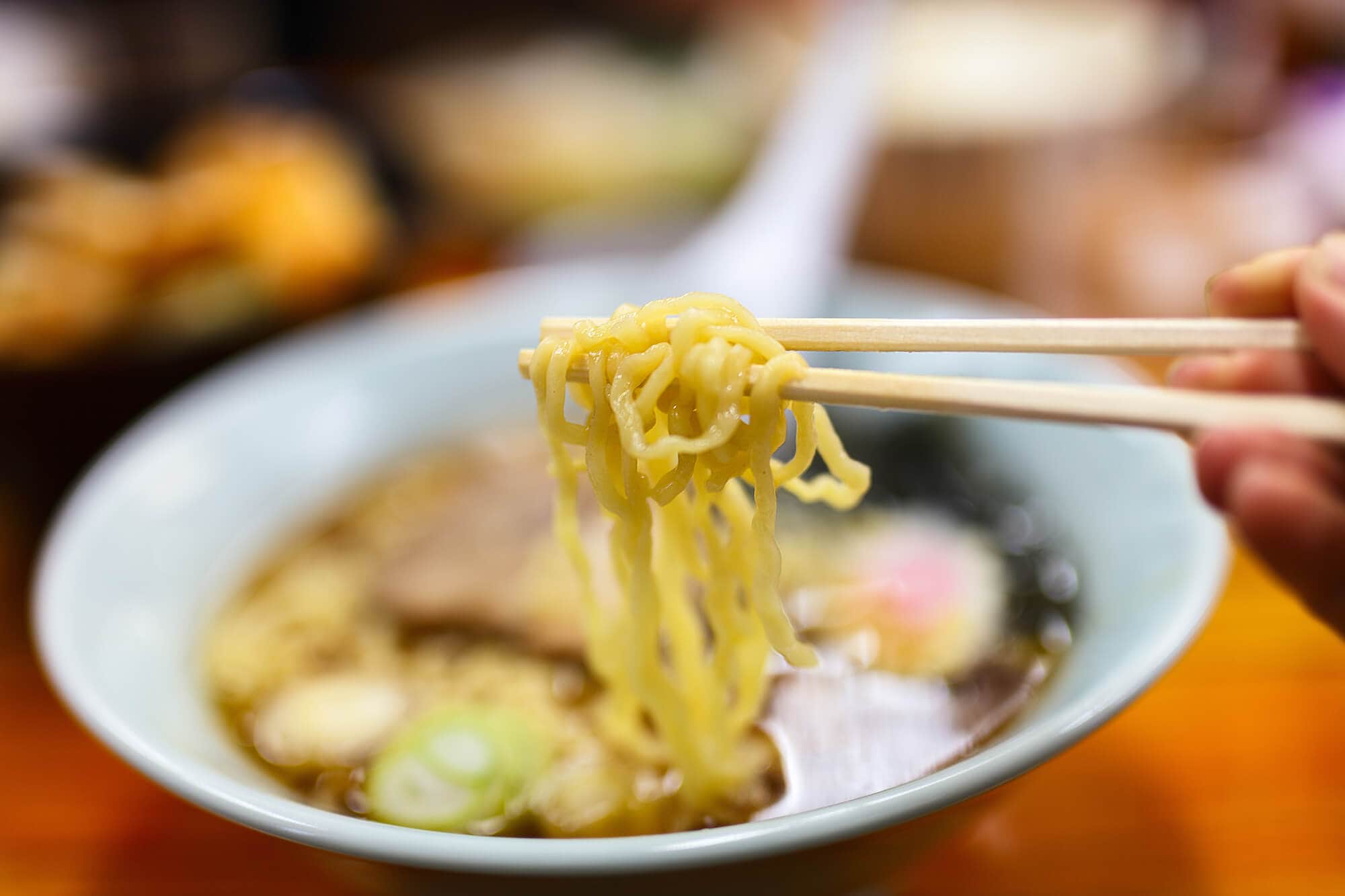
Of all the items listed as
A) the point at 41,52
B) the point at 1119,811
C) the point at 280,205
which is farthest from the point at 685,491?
the point at 41,52

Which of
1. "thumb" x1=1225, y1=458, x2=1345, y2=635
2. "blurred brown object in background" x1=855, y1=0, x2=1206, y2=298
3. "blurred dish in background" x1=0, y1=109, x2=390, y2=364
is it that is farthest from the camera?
"blurred brown object in background" x1=855, y1=0, x2=1206, y2=298

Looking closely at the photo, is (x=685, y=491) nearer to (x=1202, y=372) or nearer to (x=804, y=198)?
(x=1202, y=372)

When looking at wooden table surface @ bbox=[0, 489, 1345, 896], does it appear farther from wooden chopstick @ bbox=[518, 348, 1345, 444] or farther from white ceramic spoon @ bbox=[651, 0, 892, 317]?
white ceramic spoon @ bbox=[651, 0, 892, 317]

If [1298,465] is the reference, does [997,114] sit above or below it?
below

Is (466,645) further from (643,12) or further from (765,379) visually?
(643,12)

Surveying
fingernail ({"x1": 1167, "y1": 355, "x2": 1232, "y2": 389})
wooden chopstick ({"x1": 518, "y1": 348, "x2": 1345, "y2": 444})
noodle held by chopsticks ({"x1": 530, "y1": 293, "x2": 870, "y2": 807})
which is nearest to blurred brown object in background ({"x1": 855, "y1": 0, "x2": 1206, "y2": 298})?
fingernail ({"x1": 1167, "y1": 355, "x2": 1232, "y2": 389})

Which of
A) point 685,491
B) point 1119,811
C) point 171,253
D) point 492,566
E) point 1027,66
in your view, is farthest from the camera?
point 1027,66

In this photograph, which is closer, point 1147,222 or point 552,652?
point 552,652
